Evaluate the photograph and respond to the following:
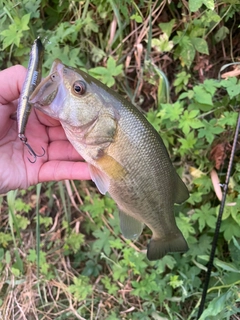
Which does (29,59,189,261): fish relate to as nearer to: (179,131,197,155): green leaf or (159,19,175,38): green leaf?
(179,131,197,155): green leaf

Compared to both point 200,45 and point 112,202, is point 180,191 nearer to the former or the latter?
point 112,202

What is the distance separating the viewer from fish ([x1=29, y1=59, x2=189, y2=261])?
1644 mm

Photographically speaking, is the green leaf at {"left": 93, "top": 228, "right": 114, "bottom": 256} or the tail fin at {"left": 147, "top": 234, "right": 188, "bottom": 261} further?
the green leaf at {"left": 93, "top": 228, "right": 114, "bottom": 256}

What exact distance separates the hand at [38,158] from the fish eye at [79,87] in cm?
51

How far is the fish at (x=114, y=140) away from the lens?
64.7 inches

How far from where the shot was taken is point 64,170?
2119mm

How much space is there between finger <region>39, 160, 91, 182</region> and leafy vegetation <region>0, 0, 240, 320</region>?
632mm

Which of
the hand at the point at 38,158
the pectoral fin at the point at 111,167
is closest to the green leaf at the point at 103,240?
the hand at the point at 38,158

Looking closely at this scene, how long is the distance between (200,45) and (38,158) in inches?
52.8

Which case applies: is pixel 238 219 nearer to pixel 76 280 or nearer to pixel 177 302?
pixel 177 302

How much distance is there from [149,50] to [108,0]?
431 mm

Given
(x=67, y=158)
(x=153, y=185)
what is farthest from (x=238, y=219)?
(x=67, y=158)

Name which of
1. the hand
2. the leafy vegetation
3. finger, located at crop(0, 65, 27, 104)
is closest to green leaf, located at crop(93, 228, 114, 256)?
the leafy vegetation

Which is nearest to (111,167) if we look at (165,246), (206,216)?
(165,246)
